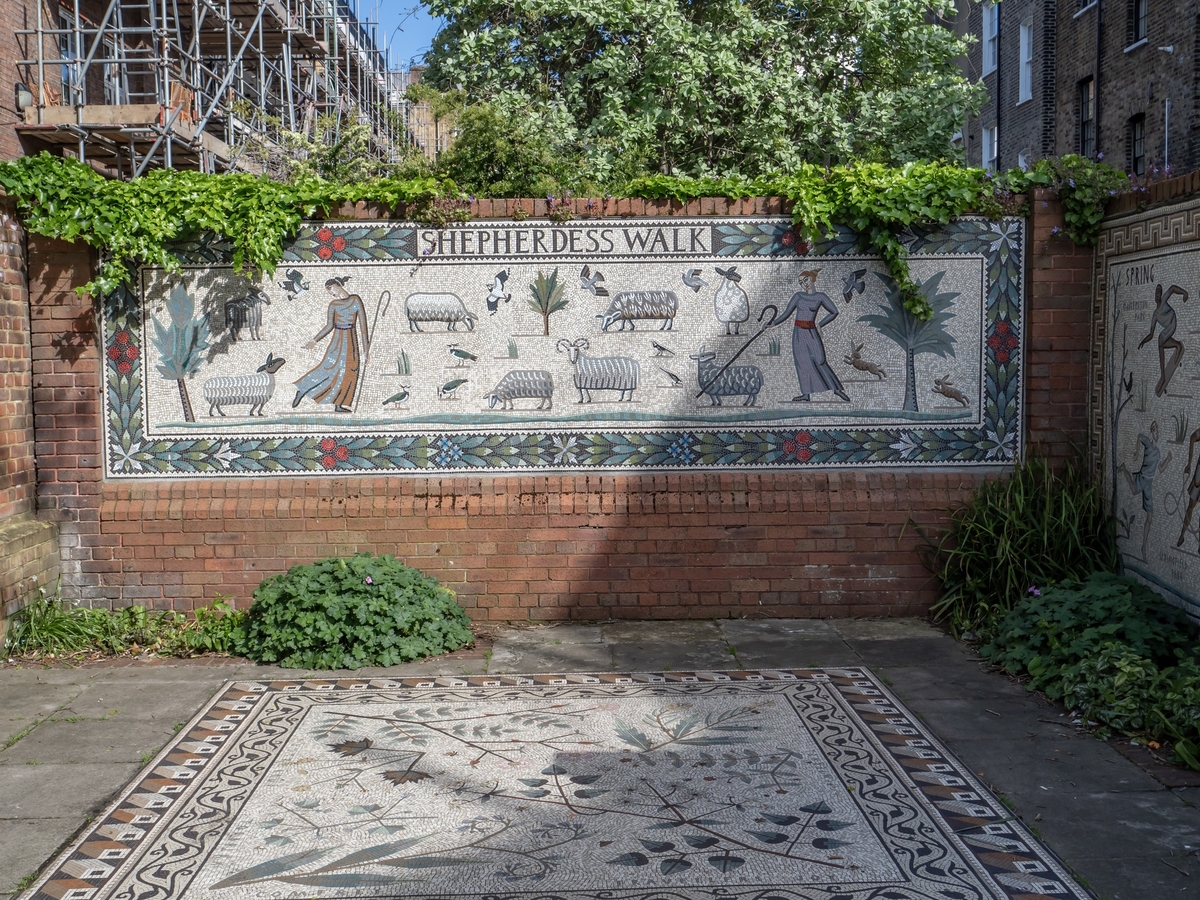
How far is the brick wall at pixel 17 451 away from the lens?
299 inches

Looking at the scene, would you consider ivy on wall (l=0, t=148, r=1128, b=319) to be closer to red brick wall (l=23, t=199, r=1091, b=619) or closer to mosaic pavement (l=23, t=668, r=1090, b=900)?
red brick wall (l=23, t=199, r=1091, b=619)

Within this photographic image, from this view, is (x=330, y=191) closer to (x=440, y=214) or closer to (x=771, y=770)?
(x=440, y=214)

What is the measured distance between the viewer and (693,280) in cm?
827

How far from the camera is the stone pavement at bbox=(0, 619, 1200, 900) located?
460 centimetres

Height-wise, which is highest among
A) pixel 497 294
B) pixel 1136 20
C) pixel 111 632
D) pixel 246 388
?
pixel 1136 20

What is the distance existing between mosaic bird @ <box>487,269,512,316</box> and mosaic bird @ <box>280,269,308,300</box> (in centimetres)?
134

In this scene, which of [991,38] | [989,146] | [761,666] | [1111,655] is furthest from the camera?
[989,146]

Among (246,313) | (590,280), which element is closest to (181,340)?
(246,313)

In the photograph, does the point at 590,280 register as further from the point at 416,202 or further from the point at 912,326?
the point at 912,326

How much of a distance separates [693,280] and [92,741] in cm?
494

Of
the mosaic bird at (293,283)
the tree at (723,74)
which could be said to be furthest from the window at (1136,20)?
the mosaic bird at (293,283)

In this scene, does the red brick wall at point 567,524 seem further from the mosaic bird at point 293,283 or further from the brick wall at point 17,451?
the mosaic bird at point 293,283

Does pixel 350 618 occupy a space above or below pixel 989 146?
below

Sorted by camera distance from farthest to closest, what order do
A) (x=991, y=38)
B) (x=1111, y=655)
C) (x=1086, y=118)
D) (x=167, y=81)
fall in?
1. (x=991, y=38)
2. (x=1086, y=118)
3. (x=167, y=81)
4. (x=1111, y=655)
